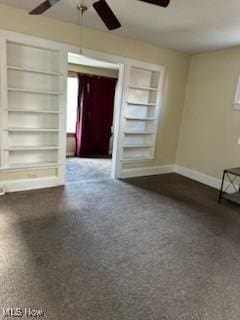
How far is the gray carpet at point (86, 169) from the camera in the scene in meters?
4.46

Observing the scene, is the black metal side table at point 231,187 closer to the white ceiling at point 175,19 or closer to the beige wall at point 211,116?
the beige wall at point 211,116

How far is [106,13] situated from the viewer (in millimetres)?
2127

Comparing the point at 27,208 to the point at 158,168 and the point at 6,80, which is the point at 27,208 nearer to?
the point at 6,80

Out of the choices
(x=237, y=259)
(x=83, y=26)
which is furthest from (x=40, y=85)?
(x=237, y=259)

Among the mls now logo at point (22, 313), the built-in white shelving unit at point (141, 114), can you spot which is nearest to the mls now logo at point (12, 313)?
the mls now logo at point (22, 313)

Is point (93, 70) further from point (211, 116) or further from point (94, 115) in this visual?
point (211, 116)

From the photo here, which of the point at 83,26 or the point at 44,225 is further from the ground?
the point at 83,26

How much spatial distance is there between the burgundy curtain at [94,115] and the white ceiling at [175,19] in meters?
2.41

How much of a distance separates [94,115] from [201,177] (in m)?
3.22

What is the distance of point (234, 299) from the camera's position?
1.80 m

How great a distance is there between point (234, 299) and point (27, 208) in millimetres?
2457

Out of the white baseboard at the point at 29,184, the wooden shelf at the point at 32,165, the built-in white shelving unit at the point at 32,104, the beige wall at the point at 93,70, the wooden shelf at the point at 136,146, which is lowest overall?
the white baseboard at the point at 29,184

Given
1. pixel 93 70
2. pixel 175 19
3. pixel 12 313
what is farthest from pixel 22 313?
pixel 93 70

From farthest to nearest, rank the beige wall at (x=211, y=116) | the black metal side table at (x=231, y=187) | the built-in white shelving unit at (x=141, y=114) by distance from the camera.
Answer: the built-in white shelving unit at (x=141, y=114) → the beige wall at (x=211, y=116) → the black metal side table at (x=231, y=187)
